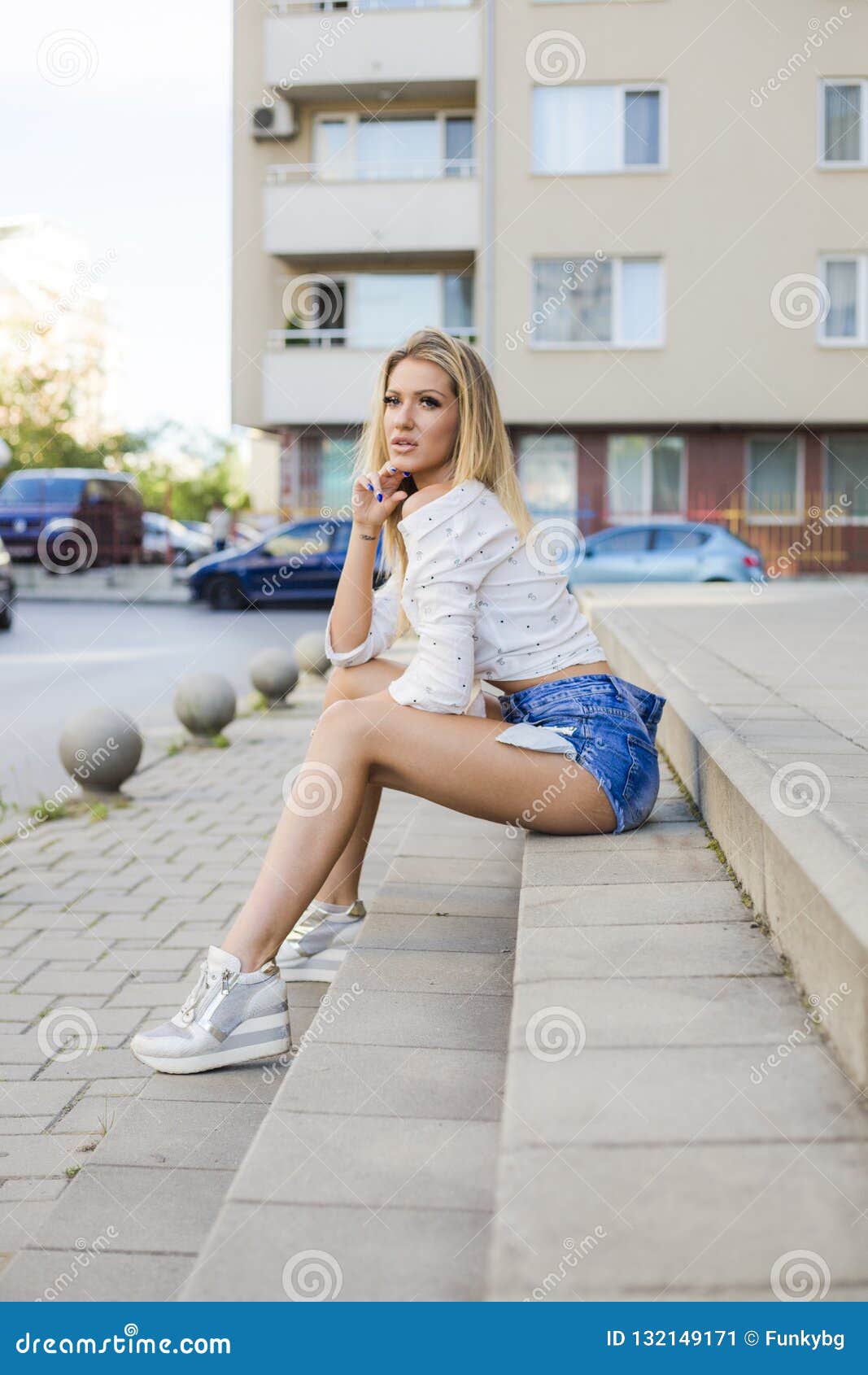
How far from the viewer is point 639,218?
978 inches

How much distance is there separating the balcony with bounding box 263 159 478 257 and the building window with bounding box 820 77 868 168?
630 cm

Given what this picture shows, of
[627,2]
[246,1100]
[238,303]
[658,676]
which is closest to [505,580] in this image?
[246,1100]

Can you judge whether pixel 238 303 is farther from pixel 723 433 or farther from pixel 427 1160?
pixel 427 1160

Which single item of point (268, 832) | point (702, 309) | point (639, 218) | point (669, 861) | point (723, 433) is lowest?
point (268, 832)

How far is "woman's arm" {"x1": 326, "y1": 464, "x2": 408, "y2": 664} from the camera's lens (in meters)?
3.47

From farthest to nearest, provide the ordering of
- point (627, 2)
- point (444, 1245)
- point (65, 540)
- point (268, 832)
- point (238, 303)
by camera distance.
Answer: point (238, 303) < point (65, 540) < point (627, 2) < point (268, 832) < point (444, 1245)

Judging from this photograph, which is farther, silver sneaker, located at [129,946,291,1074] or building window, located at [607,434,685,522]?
building window, located at [607,434,685,522]

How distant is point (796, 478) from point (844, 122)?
6320mm

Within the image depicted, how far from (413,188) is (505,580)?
24.4 meters
